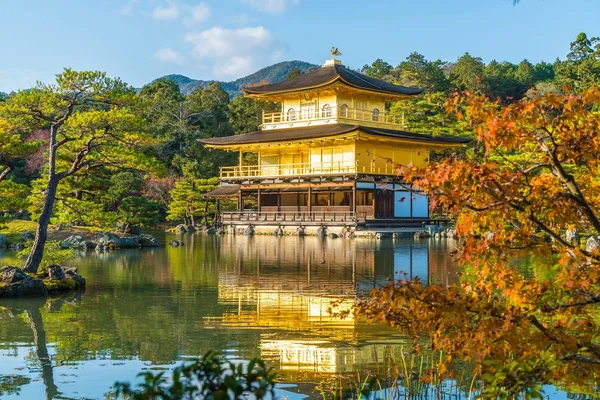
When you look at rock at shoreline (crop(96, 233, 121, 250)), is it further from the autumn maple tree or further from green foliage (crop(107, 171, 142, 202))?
the autumn maple tree

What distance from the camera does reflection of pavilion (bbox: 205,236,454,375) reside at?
7.38 meters

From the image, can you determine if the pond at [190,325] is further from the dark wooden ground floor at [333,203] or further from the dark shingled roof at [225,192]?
the dark shingled roof at [225,192]

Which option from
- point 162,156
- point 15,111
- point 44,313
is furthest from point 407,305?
point 162,156

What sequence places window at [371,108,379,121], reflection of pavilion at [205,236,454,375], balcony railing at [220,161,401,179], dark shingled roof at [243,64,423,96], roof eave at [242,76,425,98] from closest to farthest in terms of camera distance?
reflection of pavilion at [205,236,454,375] → balcony railing at [220,161,401,179] → roof eave at [242,76,425,98] → dark shingled roof at [243,64,423,96] → window at [371,108,379,121]

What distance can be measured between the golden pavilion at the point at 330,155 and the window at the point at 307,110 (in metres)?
0.06

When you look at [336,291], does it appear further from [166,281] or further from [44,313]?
[44,313]

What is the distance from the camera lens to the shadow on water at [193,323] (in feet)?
22.6

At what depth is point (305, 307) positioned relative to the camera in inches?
412

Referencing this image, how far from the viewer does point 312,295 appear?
38.4ft

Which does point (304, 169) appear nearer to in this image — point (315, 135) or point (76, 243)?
point (315, 135)

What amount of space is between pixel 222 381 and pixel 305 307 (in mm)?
8013

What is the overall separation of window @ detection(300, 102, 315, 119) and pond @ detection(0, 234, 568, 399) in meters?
19.9

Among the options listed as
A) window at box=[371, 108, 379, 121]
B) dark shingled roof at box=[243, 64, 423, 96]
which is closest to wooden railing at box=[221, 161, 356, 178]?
dark shingled roof at box=[243, 64, 423, 96]

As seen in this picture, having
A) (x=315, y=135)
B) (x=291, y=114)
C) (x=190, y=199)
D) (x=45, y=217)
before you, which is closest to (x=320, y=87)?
(x=315, y=135)
